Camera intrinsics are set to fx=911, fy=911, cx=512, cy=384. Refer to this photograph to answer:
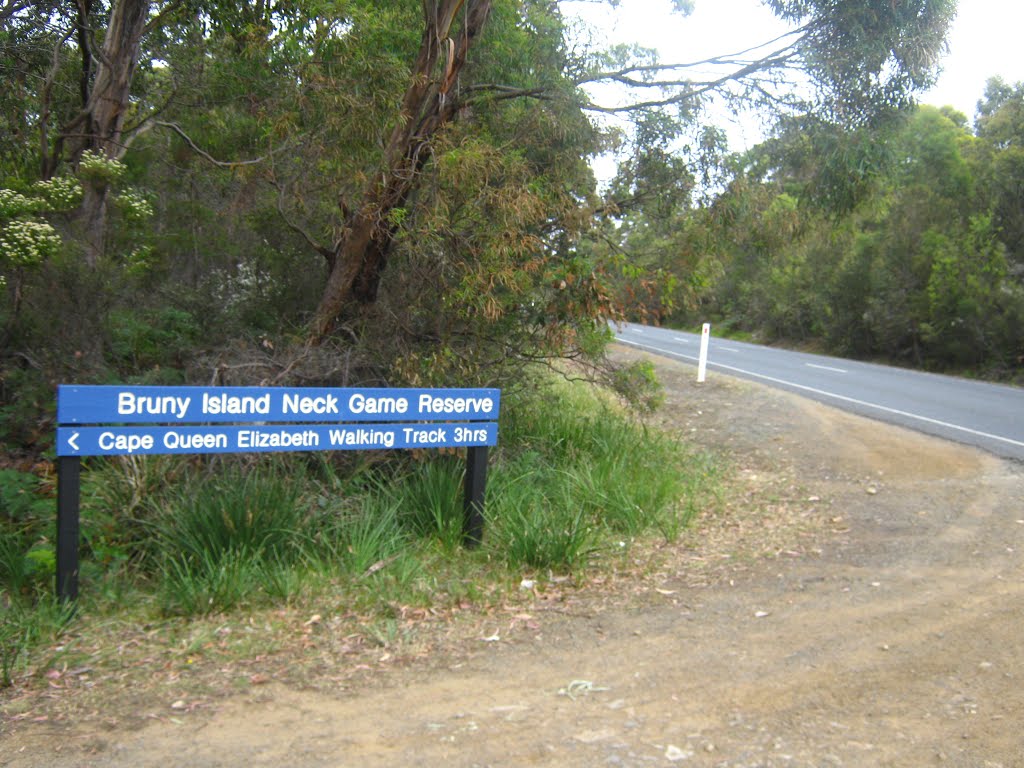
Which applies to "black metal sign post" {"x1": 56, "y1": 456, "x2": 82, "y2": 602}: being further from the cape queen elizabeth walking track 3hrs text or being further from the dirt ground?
the dirt ground

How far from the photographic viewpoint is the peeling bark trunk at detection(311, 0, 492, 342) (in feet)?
28.2

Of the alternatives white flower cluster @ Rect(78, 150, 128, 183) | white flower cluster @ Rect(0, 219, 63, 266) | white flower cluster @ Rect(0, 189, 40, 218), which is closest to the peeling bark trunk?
white flower cluster @ Rect(0, 219, 63, 266)

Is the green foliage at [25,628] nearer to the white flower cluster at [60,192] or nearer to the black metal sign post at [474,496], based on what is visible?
the black metal sign post at [474,496]

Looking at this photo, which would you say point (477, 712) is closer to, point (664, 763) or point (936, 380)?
point (664, 763)

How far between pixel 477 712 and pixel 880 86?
9570 mm

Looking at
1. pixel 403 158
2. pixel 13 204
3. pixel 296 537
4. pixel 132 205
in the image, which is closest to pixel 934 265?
pixel 403 158

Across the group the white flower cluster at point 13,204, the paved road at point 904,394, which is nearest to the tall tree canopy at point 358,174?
the white flower cluster at point 13,204

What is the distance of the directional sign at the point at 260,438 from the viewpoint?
5020mm

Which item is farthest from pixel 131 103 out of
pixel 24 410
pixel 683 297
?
pixel 683 297

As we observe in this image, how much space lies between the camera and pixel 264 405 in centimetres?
562

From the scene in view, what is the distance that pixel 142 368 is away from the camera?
32.7ft

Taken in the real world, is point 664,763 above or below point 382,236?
below

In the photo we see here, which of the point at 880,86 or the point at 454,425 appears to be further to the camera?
the point at 880,86

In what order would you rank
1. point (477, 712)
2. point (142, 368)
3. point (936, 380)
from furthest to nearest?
point (936, 380), point (142, 368), point (477, 712)
